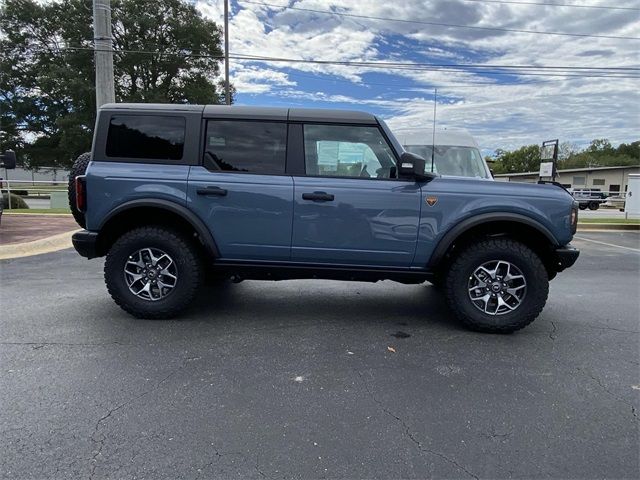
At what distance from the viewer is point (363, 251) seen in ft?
13.8

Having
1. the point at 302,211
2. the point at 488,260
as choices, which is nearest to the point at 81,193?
the point at 302,211

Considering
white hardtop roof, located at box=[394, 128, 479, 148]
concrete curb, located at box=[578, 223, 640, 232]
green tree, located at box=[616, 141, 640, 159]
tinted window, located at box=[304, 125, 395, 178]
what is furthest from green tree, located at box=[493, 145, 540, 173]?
tinted window, located at box=[304, 125, 395, 178]

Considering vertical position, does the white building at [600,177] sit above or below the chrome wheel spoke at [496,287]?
above

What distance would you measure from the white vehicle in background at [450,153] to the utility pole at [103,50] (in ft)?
21.3

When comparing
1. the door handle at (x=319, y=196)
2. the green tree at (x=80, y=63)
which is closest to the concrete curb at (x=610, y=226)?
the door handle at (x=319, y=196)

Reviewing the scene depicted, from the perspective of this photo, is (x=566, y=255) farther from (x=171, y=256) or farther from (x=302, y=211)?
(x=171, y=256)

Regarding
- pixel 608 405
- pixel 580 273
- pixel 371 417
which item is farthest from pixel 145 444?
pixel 580 273

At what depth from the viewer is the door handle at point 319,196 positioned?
4.09 metres

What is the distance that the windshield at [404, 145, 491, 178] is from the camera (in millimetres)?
8297

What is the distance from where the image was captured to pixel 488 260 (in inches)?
164

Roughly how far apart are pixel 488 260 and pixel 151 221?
10.5ft

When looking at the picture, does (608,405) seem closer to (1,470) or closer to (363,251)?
(363,251)

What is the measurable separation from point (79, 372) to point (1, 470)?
1101mm

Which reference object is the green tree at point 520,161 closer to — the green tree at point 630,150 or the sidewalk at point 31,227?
the green tree at point 630,150
